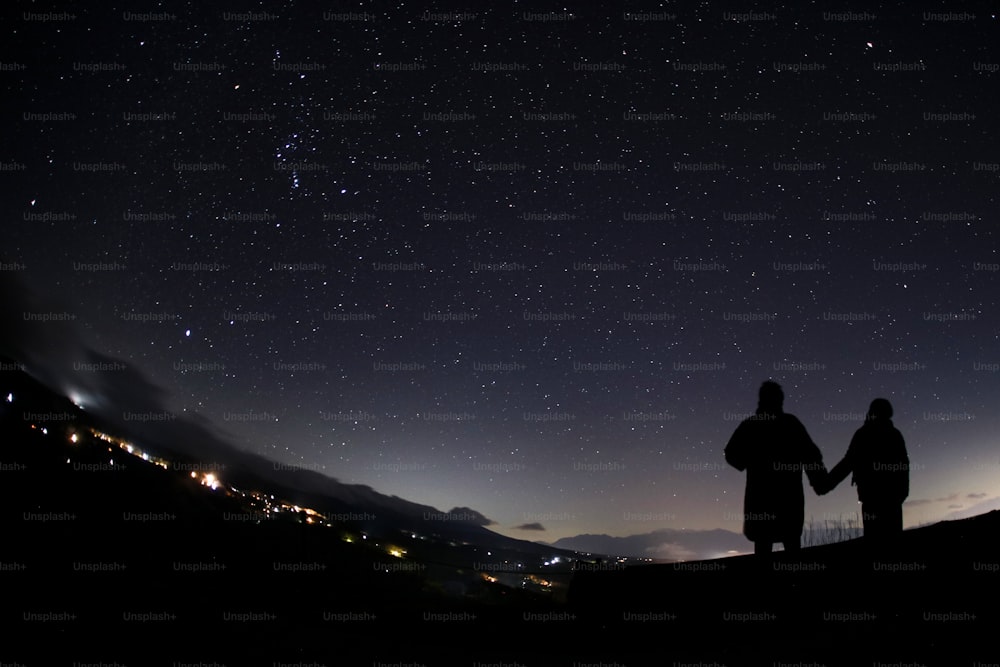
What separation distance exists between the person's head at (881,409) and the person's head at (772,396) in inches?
48.3

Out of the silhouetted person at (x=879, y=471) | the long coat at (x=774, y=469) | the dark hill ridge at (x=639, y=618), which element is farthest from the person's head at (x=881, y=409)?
the dark hill ridge at (x=639, y=618)

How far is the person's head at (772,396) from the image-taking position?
5.43m

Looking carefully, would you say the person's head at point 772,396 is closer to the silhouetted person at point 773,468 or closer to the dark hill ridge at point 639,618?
the silhouetted person at point 773,468

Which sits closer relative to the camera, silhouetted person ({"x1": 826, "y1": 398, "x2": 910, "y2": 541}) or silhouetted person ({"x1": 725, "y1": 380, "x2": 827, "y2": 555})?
silhouetted person ({"x1": 725, "y1": 380, "x2": 827, "y2": 555})

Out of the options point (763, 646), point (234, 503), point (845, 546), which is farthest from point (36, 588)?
point (234, 503)

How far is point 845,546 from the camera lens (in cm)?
623

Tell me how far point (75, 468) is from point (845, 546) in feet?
349

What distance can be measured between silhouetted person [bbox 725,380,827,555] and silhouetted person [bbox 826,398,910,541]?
1.70ft

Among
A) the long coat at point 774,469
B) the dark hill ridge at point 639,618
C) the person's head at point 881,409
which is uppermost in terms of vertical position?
the person's head at point 881,409

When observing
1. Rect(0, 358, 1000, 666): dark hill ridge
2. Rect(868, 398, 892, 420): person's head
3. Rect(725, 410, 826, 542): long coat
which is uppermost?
Rect(868, 398, 892, 420): person's head

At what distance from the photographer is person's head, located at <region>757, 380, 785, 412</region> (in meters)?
5.43

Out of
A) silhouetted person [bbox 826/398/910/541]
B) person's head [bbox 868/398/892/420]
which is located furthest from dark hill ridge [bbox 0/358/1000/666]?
person's head [bbox 868/398/892/420]

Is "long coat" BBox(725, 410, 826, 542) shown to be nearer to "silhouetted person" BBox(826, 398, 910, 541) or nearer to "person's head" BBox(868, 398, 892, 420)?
"silhouetted person" BBox(826, 398, 910, 541)

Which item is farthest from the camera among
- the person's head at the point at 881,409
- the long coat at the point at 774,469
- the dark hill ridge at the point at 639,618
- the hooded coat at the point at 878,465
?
the person's head at the point at 881,409
